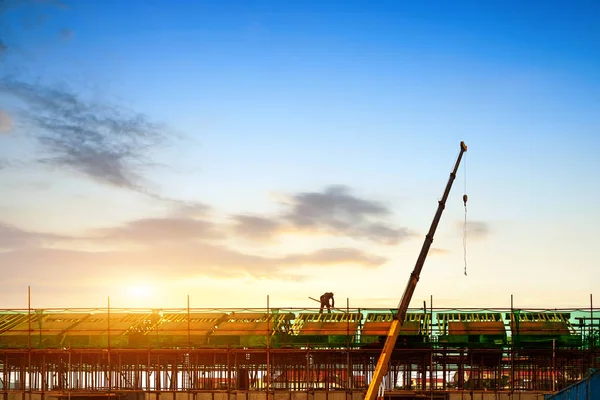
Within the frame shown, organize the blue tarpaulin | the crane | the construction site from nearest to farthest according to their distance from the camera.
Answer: the blue tarpaulin
the crane
the construction site

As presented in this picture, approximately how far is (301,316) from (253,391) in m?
6.46

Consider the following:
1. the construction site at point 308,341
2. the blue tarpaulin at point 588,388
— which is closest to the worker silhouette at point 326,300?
the construction site at point 308,341

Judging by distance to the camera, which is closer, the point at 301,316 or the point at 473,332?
the point at 473,332

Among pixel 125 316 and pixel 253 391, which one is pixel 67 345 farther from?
pixel 253 391

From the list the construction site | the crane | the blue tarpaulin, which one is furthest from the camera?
the construction site

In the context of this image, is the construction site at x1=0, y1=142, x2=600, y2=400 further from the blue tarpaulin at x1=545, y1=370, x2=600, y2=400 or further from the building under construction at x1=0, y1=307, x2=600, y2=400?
the blue tarpaulin at x1=545, y1=370, x2=600, y2=400

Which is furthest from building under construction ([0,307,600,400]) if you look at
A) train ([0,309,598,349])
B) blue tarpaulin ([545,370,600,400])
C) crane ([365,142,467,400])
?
blue tarpaulin ([545,370,600,400])

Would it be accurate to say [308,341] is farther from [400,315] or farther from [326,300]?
[400,315]

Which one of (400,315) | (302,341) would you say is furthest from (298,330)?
(400,315)

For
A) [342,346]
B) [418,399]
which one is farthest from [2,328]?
[418,399]

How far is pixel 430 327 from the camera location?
51250mm

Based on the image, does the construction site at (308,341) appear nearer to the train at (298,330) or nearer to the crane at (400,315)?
the train at (298,330)

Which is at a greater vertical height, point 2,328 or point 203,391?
point 2,328

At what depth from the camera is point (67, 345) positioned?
2014 inches
